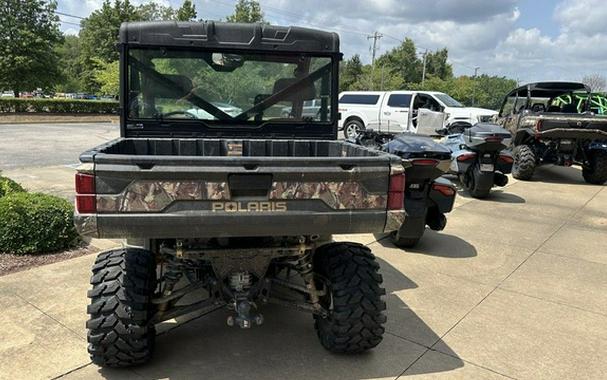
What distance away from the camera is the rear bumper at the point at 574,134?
32.7 ft

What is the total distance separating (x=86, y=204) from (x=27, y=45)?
124 ft

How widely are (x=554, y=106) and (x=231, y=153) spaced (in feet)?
36.3

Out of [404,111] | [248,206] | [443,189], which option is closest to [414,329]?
[248,206]

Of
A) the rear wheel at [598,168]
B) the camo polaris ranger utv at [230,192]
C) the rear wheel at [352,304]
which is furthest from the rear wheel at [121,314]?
the rear wheel at [598,168]

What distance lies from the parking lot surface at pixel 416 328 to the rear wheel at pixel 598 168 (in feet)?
18.2

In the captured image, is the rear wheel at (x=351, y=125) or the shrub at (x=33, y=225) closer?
the shrub at (x=33, y=225)

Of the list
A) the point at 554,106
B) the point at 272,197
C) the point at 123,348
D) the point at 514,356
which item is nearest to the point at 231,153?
the point at 272,197

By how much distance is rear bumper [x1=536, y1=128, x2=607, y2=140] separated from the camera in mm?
9961

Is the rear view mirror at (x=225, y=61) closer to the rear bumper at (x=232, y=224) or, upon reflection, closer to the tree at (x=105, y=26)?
the rear bumper at (x=232, y=224)

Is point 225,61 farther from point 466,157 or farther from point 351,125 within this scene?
point 351,125

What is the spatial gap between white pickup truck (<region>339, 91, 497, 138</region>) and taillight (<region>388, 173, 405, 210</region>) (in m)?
12.6

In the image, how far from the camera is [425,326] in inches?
153

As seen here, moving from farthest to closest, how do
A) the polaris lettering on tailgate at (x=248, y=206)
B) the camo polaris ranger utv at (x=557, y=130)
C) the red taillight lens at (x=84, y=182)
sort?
the camo polaris ranger utv at (x=557, y=130) < the polaris lettering on tailgate at (x=248, y=206) < the red taillight lens at (x=84, y=182)

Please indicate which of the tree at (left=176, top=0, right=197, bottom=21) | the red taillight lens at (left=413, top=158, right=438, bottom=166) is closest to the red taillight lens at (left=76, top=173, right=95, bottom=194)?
the red taillight lens at (left=413, top=158, right=438, bottom=166)
